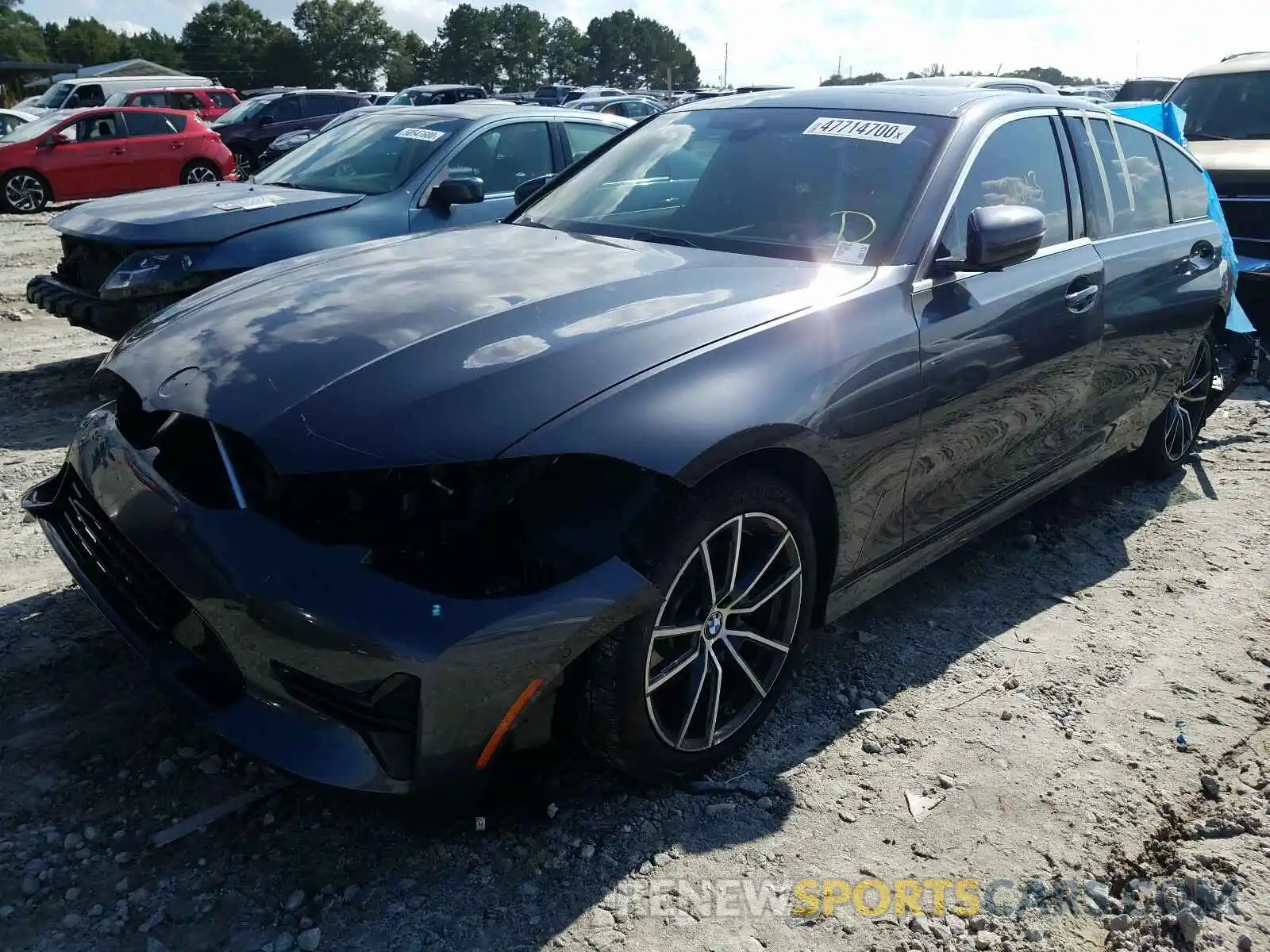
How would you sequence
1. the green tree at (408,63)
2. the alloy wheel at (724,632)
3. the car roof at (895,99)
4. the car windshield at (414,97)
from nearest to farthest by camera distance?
the alloy wheel at (724,632) < the car roof at (895,99) < the car windshield at (414,97) < the green tree at (408,63)

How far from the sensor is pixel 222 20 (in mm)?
84312

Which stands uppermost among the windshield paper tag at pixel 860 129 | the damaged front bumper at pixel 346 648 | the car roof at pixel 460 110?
the car roof at pixel 460 110

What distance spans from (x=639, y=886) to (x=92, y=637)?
6.38ft

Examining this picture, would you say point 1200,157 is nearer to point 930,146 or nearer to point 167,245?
point 930,146

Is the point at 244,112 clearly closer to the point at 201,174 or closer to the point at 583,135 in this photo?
the point at 201,174

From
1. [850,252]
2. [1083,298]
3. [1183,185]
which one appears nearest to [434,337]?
[850,252]

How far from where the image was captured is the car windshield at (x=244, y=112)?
66.4ft

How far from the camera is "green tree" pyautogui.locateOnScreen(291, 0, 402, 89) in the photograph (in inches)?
3063

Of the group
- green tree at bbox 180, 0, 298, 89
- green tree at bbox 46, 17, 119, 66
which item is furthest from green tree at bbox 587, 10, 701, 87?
green tree at bbox 46, 17, 119, 66

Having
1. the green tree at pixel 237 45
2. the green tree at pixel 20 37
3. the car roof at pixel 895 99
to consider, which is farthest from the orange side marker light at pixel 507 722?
the green tree at pixel 20 37

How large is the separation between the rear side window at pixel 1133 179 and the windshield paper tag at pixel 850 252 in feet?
4.98

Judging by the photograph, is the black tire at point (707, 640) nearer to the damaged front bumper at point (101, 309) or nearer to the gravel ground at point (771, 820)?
the gravel ground at point (771, 820)

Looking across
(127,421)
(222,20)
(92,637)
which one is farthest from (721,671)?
(222,20)

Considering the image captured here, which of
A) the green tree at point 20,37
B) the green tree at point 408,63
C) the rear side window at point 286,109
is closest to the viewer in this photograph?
the rear side window at point 286,109
